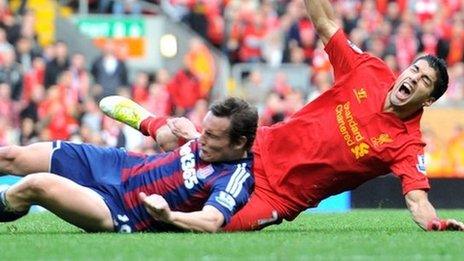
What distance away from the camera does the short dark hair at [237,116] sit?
1064 cm

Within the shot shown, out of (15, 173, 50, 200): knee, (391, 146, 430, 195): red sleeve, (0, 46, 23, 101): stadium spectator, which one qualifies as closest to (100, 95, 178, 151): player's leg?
(15, 173, 50, 200): knee

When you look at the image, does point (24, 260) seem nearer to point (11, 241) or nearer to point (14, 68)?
point (11, 241)

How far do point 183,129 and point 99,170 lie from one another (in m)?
0.85

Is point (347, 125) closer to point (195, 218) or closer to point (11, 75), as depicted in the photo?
point (195, 218)

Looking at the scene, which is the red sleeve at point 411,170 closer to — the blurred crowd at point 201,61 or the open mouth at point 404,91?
the open mouth at point 404,91

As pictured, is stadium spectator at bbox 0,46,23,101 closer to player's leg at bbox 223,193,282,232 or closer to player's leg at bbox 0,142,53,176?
player's leg at bbox 0,142,53,176

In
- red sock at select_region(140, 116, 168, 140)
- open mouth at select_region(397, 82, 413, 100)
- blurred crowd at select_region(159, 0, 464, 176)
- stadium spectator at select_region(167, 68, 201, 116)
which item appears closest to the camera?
open mouth at select_region(397, 82, 413, 100)

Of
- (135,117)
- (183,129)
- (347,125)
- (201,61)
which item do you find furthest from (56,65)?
(347,125)

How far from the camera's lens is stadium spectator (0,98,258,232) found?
10352mm

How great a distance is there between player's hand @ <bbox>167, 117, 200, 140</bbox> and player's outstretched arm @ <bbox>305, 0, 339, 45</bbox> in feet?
3.95

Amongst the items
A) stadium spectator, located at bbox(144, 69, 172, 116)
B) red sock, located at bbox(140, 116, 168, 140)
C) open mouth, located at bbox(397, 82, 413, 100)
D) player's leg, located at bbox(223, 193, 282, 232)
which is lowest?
stadium spectator, located at bbox(144, 69, 172, 116)

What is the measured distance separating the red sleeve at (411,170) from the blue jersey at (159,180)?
1.06m

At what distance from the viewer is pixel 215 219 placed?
10.4 m

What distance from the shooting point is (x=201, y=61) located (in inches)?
933
